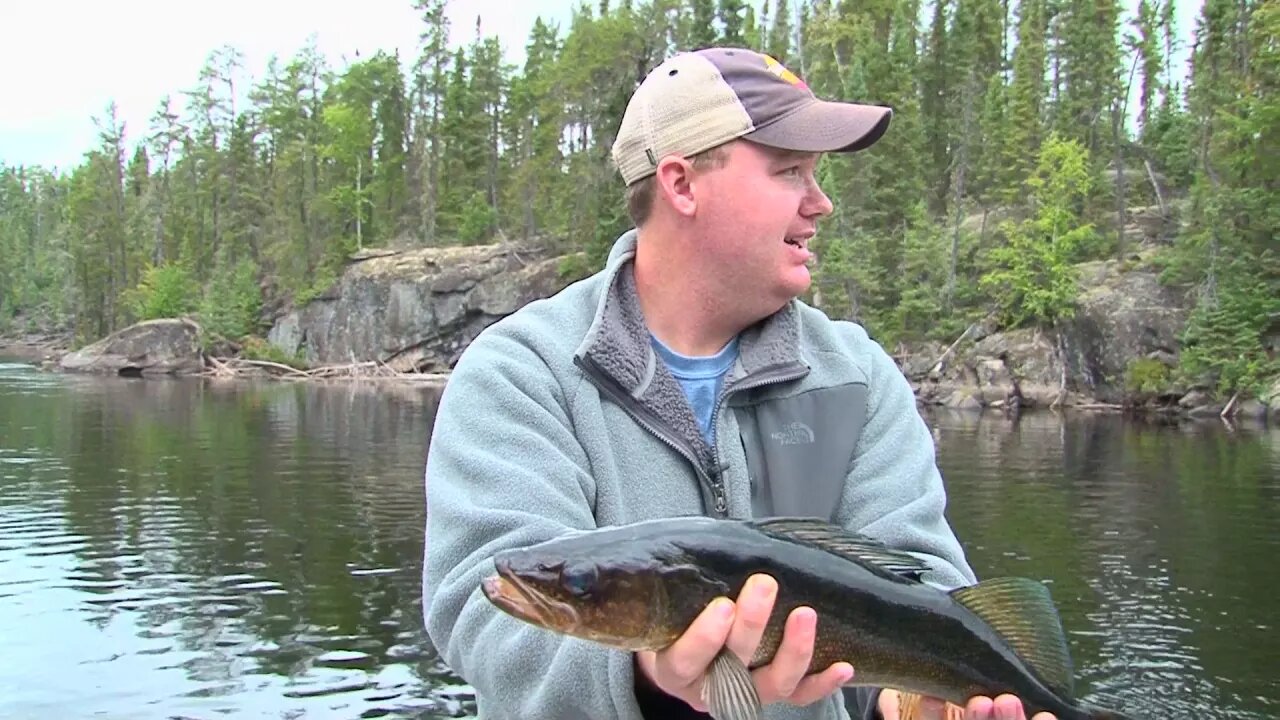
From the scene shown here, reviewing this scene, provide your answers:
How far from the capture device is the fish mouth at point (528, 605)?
2.40 m

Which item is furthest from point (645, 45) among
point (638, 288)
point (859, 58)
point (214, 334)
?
point (638, 288)

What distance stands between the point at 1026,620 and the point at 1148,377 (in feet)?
171

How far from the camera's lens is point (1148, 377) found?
50625 mm

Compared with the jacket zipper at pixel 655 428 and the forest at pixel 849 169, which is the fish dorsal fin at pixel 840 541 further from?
the forest at pixel 849 169

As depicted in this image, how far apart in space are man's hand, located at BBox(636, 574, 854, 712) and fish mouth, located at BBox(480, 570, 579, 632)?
22 cm

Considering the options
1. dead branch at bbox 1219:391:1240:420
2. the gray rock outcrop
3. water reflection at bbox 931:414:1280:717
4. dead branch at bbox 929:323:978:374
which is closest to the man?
water reflection at bbox 931:414:1280:717

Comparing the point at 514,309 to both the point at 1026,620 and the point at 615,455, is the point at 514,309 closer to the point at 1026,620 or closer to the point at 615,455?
the point at 615,455

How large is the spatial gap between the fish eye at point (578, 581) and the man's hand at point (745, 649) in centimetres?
22

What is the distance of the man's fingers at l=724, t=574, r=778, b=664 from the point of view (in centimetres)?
240

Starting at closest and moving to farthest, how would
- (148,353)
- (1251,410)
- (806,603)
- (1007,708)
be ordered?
1. (806,603)
2. (1007,708)
3. (1251,410)
4. (148,353)

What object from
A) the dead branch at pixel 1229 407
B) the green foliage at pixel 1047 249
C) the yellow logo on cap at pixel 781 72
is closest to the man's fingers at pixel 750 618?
the yellow logo on cap at pixel 781 72

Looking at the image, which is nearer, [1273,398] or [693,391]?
[693,391]

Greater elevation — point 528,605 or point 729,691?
point 528,605

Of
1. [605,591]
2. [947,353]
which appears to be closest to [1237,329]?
[947,353]
